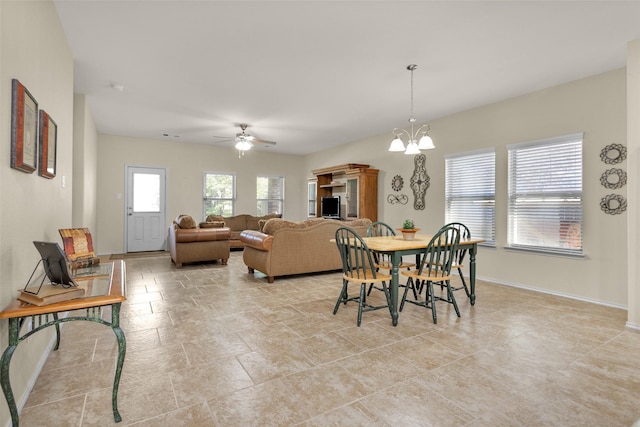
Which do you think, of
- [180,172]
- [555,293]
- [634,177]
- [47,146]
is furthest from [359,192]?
[47,146]

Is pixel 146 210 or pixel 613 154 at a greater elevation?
pixel 613 154

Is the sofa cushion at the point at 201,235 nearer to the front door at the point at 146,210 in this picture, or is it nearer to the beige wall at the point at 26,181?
the front door at the point at 146,210

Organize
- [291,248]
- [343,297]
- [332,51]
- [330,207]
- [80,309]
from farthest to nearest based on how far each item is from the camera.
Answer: [330,207]
[291,248]
[343,297]
[332,51]
[80,309]

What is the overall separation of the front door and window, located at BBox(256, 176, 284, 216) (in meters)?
2.52

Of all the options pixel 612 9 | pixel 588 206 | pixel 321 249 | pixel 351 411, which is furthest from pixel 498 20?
pixel 321 249

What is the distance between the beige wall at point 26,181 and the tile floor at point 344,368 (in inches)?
9.5

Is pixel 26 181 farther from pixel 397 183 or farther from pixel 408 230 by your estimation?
pixel 397 183

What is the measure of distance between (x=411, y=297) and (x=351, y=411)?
2.47m

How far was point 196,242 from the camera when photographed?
584 cm

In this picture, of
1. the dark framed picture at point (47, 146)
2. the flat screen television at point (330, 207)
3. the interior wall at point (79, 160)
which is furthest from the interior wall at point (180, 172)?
the dark framed picture at point (47, 146)

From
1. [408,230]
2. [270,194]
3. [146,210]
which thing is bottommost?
[408,230]

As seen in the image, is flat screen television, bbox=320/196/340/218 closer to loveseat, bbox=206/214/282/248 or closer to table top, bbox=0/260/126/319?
loveseat, bbox=206/214/282/248

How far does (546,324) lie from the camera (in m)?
3.08

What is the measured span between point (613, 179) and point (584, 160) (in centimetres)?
38
